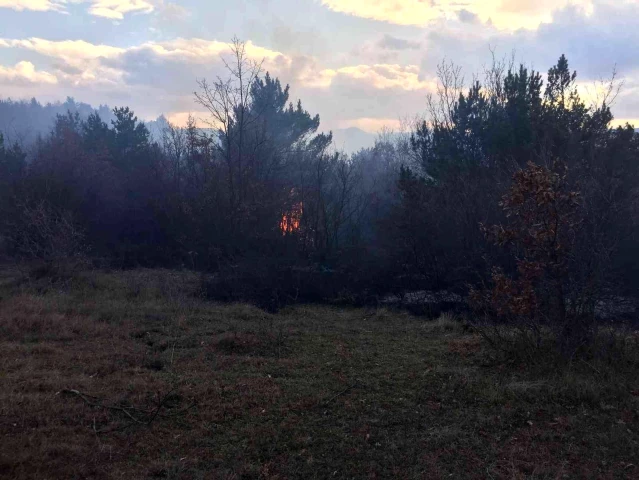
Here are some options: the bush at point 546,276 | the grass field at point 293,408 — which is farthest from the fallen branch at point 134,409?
the bush at point 546,276

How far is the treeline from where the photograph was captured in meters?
6.98

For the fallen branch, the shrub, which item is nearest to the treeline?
the shrub

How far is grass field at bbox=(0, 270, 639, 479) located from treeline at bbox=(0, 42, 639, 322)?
1.55 meters

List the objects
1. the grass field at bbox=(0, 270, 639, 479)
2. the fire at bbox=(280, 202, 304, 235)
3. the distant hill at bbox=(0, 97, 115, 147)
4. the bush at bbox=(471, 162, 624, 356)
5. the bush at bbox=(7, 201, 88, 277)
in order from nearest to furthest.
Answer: the grass field at bbox=(0, 270, 639, 479), the bush at bbox=(471, 162, 624, 356), the bush at bbox=(7, 201, 88, 277), the fire at bbox=(280, 202, 304, 235), the distant hill at bbox=(0, 97, 115, 147)

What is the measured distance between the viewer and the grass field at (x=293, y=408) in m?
4.00

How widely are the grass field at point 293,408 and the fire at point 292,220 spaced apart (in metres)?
11.1

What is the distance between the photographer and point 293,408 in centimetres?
519

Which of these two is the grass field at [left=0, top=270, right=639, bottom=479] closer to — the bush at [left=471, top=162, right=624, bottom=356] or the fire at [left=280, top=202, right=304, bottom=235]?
the bush at [left=471, top=162, right=624, bottom=356]

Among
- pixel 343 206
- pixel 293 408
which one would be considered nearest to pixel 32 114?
pixel 343 206

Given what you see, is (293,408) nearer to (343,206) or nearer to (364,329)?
(364,329)

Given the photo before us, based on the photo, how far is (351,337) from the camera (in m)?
8.83

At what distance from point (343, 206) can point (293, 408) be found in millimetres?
16643

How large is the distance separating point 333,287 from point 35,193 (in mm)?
12513

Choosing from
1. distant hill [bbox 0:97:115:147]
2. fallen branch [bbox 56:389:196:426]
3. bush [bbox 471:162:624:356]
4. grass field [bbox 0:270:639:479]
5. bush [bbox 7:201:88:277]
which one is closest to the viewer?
grass field [bbox 0:270:639:479]
